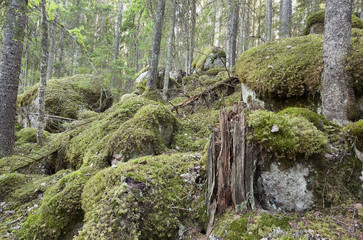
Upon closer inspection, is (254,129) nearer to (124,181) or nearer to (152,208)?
(152,208)

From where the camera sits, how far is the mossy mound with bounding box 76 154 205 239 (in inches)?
83.0

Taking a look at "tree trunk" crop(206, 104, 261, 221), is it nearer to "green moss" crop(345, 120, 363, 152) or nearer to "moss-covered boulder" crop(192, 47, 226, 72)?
"green moss" crop(345, 120, 363, 152)

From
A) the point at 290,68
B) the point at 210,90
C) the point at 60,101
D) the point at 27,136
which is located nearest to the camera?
the point at 290,68

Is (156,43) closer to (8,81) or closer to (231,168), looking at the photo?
(8,81)

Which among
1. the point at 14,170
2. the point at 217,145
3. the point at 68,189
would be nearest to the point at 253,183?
the point at 217,145

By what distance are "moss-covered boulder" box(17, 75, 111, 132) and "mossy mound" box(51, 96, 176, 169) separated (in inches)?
172

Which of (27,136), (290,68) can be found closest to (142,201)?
(290,68)

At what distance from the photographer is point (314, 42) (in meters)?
A: 4.53

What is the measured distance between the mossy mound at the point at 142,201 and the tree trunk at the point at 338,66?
8.89 ft

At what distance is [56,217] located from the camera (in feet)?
9.38

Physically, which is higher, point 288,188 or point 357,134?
point 357,134

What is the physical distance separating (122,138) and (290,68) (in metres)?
4.05

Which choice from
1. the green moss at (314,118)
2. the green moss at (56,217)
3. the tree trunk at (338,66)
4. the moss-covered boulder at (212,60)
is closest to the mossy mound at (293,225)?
the green moss at (314,118)

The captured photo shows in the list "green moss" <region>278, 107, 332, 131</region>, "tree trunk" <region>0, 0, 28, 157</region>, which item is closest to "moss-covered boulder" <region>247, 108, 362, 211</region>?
"green moss" <region>278, 107, 332, 131</region>
